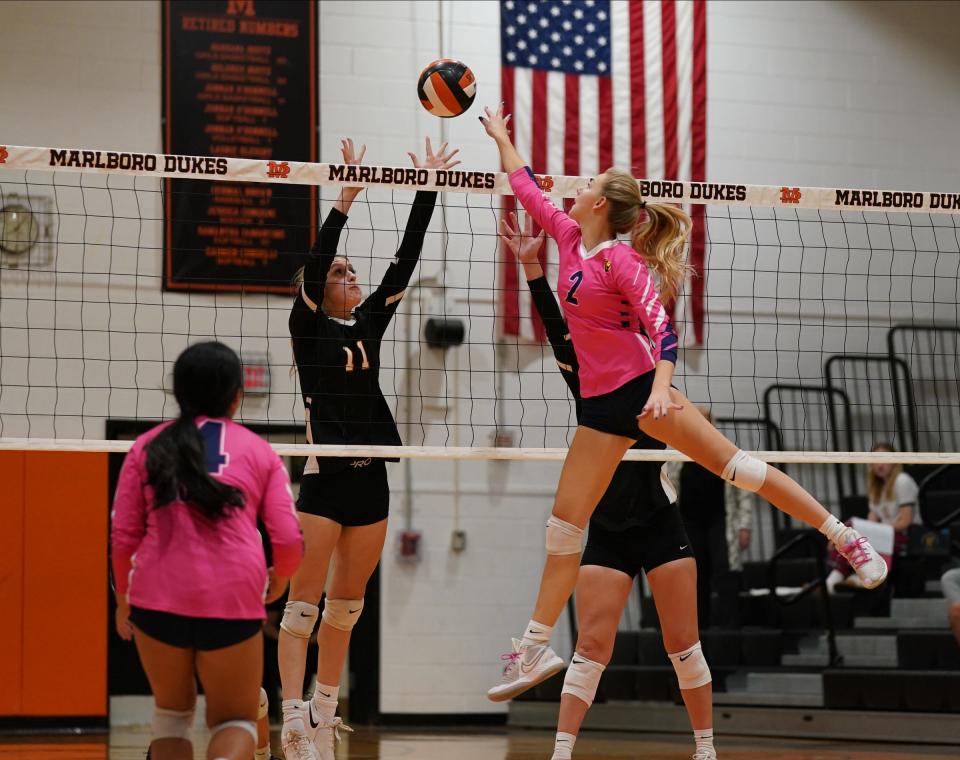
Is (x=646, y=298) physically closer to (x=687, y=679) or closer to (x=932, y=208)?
(x=687, y=679)

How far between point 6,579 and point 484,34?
21.3 feet

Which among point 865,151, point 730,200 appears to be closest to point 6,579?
point 730,200

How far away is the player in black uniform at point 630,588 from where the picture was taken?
5398mm

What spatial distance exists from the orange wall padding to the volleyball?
5.82m

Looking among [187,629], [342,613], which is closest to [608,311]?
[342,613]

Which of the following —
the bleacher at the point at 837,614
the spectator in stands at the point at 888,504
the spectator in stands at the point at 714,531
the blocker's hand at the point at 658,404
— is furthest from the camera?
the spectator in stands at the point at 888,504

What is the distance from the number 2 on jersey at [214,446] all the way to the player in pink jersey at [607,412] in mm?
1742

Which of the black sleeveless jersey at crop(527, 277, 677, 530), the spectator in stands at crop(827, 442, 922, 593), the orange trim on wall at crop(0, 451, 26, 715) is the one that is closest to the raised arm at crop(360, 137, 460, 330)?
the black sleeveless jersey at crop(527, 277, 677, 530)

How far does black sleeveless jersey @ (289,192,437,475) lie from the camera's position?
5.69m

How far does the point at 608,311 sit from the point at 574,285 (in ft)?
0.61

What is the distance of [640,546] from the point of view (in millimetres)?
5531

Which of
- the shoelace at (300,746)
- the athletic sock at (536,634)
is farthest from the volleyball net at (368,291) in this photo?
the shoelace at (300,746)

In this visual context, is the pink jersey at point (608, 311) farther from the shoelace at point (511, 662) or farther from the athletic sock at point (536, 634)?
the shoelace at point (511, 662)

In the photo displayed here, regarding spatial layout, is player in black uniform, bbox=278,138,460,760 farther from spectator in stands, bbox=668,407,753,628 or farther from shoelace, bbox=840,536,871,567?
spectator in stands, bbox=668,407,753,628
